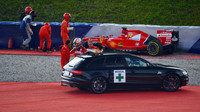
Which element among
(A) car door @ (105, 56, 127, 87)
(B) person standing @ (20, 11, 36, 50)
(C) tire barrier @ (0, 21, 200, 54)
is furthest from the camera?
(B) person standing @ (20, 11, 36, 50)

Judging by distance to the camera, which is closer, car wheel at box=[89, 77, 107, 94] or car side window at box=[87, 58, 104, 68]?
car wheel at box=[89, 77, 107, 94]

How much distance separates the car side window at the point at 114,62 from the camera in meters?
10.8

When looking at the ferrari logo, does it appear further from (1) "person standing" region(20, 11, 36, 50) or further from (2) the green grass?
(2) the green grass

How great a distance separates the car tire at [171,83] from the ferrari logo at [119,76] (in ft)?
4.37

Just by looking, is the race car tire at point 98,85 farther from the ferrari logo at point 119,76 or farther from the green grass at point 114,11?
the green grass at point 114,11

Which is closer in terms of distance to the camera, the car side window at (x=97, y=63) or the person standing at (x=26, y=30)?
the car side window at (x=97, y=63)

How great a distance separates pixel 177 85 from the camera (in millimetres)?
11172

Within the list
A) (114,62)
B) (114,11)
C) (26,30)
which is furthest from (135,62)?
(114,11)

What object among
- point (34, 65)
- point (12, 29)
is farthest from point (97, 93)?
point (12, 29)

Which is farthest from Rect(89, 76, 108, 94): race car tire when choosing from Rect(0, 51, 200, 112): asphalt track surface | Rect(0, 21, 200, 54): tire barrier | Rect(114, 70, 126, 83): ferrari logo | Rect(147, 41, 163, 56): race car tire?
Rect(0, 21, 200, 54): tire barrier

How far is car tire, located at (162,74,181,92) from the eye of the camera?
11117mm

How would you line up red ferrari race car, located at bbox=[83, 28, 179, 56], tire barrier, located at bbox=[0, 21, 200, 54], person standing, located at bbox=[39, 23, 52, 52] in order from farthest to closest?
1. tire barrier, located at bbox=[0, 21, 200, 54]
2. person standing, located at bbox=[39, 23, 52, 52]
3. red ferrari race car, located at bbox=[83, 28, 179, 56]

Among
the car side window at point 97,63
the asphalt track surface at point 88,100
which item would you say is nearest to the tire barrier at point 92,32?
the asphalt track surface at point 88,100

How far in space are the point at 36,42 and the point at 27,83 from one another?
895 cm
